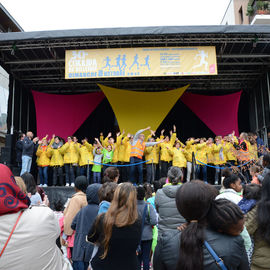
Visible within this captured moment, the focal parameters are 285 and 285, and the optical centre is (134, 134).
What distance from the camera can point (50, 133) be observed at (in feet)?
40.6

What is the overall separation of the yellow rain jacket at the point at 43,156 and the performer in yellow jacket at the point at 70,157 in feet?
1.82

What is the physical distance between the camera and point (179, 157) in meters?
9.45

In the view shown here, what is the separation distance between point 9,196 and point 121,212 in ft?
2.80

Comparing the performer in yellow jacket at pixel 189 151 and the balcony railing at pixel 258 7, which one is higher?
the balcony railing at pixel 258 7

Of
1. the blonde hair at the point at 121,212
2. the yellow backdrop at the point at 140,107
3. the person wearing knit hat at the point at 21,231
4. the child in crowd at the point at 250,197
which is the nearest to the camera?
the person wearing knit hat at the point at 21,231

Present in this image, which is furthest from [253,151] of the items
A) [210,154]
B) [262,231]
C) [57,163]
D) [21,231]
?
[21,231]

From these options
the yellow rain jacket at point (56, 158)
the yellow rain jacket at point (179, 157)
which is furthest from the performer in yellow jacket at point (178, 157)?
the yellow rain jacket at point (56, 158)

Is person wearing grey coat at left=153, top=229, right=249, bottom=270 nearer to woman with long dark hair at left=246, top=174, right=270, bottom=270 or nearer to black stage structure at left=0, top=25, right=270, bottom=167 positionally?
woman with long dark hair at left=246, top=174, right=270, bottom=270

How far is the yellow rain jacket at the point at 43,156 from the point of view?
9734 mm

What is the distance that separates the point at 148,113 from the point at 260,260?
34.3ft

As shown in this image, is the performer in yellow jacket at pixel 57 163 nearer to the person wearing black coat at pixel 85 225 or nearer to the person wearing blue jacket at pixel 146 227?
the person wearing blue jacket at pixel 146 227

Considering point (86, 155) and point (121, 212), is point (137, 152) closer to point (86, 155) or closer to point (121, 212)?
point (86, 155)

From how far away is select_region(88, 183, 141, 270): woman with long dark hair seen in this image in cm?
207

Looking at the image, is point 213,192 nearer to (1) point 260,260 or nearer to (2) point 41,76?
(1) point 260,260
